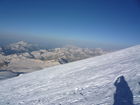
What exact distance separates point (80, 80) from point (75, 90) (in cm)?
96

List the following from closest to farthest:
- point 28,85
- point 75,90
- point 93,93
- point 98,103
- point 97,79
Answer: point 98,103
point 93,93
point 75,90
point 97,79
point 28,85

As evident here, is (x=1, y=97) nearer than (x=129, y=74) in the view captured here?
No

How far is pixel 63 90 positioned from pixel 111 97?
6.56 feet

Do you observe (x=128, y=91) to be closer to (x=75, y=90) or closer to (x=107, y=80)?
(x=107, y=80)

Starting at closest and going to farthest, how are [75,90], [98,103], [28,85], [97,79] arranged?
[98,103] < [75,90] < [97,79] < [28,85]

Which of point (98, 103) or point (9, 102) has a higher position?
point (98, 103)

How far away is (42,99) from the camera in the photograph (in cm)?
535

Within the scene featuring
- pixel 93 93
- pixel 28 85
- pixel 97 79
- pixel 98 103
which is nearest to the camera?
pixel 98 103

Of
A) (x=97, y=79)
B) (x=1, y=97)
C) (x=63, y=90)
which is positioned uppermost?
(x=97, y=79)

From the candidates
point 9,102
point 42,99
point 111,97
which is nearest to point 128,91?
point 111,97

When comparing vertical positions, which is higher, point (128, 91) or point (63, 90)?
point (128, 91)

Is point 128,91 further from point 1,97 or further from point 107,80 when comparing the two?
point 1,97

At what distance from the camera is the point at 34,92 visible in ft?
20.1

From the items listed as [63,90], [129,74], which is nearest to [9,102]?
[63,90]
